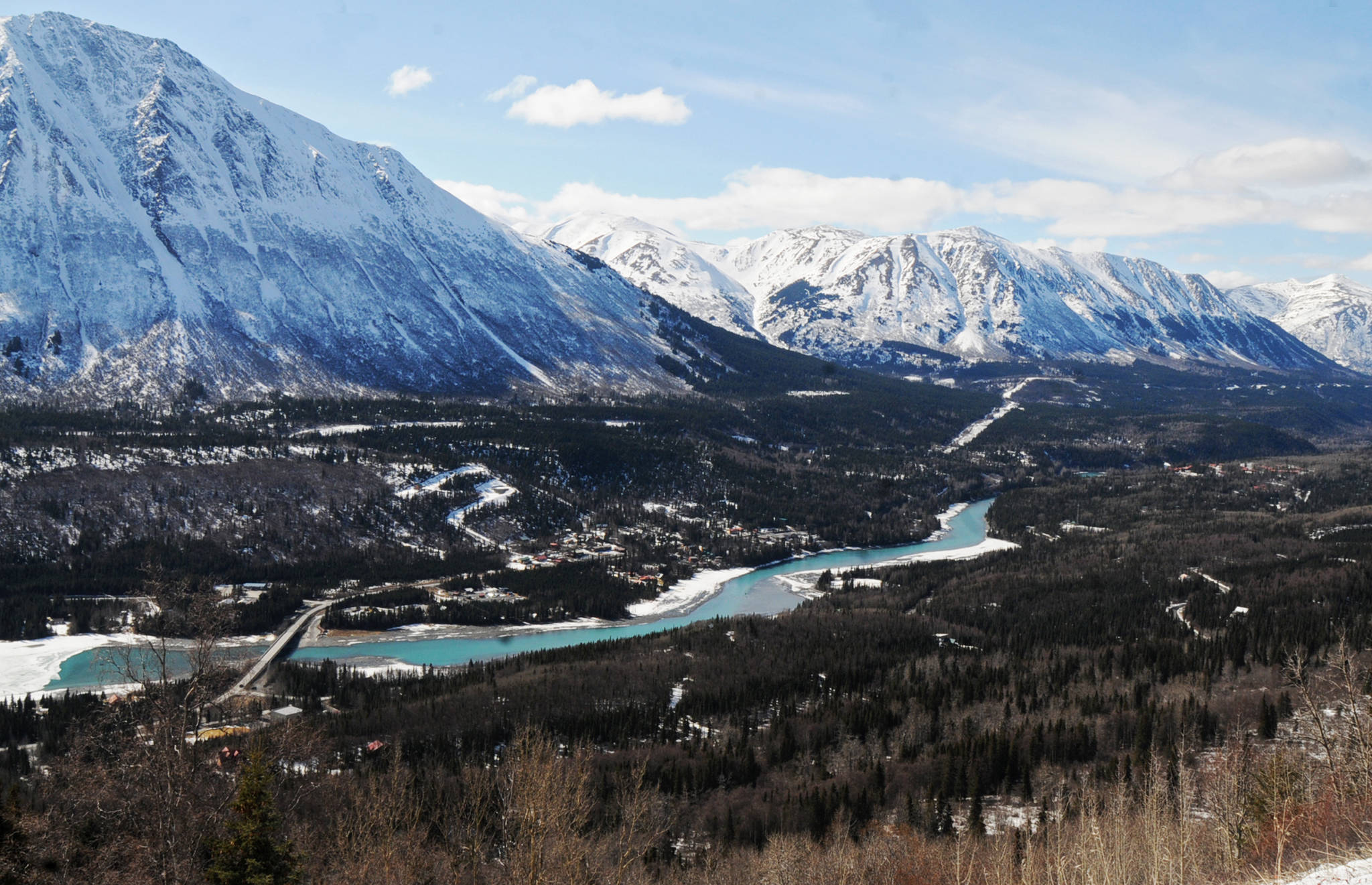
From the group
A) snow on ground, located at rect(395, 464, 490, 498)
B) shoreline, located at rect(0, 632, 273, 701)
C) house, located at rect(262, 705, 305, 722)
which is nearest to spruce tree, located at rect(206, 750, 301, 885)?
house, located at rect(262, 705, 305, 722)

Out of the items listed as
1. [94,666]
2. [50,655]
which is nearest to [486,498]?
[50,655]

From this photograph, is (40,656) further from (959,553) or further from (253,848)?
(959,553)

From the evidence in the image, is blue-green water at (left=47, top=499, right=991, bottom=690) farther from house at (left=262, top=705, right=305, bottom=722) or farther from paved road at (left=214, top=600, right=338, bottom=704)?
house at (left=262, top=705, right=305, bottom=722)

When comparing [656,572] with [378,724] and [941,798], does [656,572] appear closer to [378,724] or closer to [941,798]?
[378,724]

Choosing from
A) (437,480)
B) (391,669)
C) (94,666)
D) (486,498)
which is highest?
(437,480)

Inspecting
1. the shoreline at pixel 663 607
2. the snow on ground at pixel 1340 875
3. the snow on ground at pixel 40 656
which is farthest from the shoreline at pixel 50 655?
the snow on ground at pixel 1340 875

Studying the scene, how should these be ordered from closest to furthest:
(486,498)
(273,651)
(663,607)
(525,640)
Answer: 1. (273,651)
2. (525,640)
3. (663,607)
4. (486,498)
